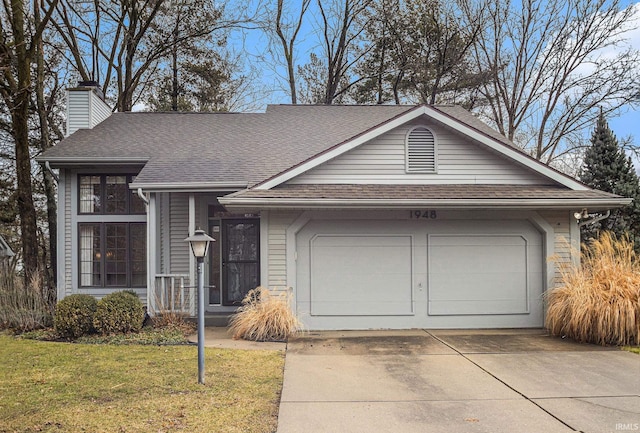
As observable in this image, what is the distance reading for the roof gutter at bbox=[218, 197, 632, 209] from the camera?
8234 mm

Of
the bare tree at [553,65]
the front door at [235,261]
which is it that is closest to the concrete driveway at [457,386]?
the front door at [235,261]

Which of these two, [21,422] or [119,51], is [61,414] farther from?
[119,51]

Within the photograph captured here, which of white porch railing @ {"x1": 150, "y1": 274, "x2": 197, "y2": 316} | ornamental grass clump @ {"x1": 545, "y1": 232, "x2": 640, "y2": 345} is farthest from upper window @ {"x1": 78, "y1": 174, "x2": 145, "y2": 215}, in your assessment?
ornamental grass clump @ {"x1": 545, "y1": 232, "x2": 640, "y2": 345}

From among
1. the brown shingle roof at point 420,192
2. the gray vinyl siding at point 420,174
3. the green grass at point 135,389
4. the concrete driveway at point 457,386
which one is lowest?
the concrete driveway at point 457,386

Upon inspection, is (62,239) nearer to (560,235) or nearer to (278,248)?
(278,248)

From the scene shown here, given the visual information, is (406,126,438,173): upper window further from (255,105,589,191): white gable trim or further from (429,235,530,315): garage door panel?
(429,235,530,315): garage door panel

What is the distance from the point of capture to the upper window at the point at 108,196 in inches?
440

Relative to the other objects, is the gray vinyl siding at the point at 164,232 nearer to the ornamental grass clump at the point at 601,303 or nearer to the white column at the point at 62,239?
the white column at the point at 62,239

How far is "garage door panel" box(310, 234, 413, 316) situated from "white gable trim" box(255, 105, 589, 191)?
134 cm

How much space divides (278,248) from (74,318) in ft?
12.0

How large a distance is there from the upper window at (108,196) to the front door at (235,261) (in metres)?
2.13

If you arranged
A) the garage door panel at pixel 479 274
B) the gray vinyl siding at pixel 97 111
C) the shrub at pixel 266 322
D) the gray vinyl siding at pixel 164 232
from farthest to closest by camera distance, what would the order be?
the gray vinyl siding at pixel 97 111, the gray vinyl siding at pixel 164 232, the garage door panel at pixel 479 274, the shrub at pixel 266 322

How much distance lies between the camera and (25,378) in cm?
567

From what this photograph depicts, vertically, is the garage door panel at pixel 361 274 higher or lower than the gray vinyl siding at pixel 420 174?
lower
